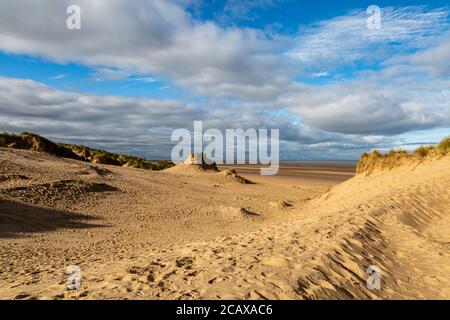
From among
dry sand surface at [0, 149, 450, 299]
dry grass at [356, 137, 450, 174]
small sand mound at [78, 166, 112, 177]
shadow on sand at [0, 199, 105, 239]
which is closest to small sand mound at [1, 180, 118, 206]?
dry sand surface at [0, 149, 450, 299]

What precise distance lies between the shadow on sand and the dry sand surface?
1.5 inches

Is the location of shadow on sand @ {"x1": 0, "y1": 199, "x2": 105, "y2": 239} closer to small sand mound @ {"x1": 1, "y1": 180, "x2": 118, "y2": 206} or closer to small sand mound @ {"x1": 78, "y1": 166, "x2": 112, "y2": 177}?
small sand mound @ {"x1": 1, "y1": 180, "x2": 118, "y2": 206}

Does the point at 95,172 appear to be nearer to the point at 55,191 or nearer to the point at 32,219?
the point at 55,191

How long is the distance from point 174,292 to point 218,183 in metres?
25.3

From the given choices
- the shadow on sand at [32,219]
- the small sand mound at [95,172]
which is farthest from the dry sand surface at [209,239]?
the small sand mound at [95,172]

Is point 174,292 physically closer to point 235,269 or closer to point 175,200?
point 235,269

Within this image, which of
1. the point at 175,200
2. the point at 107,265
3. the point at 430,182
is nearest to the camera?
the point at 107,265

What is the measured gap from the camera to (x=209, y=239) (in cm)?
1190

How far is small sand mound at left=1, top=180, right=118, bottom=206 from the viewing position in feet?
50.6

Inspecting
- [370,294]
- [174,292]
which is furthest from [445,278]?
[174,292]

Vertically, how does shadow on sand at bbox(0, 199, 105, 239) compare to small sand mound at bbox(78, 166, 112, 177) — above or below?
below

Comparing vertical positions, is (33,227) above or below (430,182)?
below

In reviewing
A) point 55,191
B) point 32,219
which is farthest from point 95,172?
point 32,219

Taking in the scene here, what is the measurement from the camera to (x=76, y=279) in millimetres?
6301
